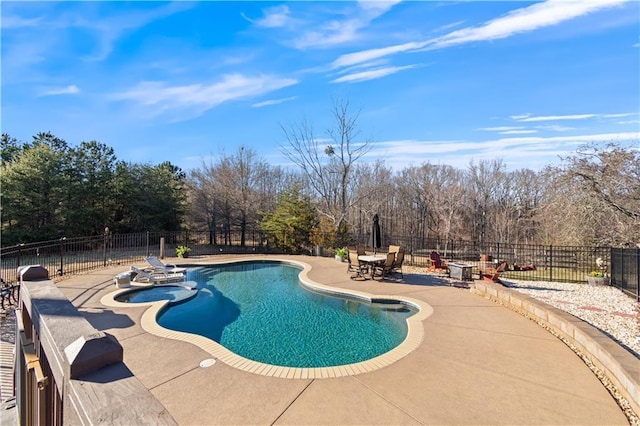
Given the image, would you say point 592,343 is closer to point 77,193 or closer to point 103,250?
point 103,250

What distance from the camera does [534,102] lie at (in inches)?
586

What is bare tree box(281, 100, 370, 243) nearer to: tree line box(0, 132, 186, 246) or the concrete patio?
tree line box(0, 132, 186, 246)

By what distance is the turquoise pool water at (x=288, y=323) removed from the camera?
212 inches

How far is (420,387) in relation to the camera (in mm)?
3844

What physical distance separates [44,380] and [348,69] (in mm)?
16009

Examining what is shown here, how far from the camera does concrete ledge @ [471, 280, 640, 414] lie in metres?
3.54

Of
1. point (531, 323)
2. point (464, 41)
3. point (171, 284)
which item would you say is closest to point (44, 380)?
point (531, 323)

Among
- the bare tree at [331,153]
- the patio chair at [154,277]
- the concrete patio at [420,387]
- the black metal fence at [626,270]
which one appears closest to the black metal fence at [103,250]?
the patio chair at [154,277]

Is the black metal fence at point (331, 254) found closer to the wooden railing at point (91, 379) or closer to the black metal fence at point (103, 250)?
the black metal fence at point (103, 250)

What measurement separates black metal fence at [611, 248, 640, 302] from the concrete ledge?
4.18m

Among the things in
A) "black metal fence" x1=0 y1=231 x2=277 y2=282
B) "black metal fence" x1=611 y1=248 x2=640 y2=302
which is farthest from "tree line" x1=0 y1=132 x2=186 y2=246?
"black metal fence" x1=611 y1=248 x2=640 y2=302

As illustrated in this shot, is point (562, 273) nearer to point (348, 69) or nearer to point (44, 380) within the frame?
point (348, 69)

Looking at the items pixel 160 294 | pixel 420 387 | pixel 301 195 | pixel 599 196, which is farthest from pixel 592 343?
pixel 301 195

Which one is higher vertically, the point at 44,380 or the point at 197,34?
Answer: the point at 197,34
